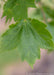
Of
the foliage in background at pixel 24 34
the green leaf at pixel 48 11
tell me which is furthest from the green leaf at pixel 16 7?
the green leaf at pixel 48 11

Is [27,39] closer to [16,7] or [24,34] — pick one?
[24,34]

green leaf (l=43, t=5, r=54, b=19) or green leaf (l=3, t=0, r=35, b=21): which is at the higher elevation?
green leaf (l=3, t=0, r=35, b=21)

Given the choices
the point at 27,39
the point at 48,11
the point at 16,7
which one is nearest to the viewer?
the point at 16,7

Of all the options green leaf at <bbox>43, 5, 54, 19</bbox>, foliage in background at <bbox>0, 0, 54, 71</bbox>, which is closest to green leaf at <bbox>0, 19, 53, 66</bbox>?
foliage in background at <bbox>0, 0, 54, 71</bbox>

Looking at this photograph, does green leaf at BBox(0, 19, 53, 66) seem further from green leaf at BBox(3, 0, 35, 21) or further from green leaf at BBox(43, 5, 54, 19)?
green leaf at BBox(43, 5, 54, 19)

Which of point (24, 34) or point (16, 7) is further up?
point (16, 7)

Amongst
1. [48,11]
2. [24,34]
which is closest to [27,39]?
[24,34]
